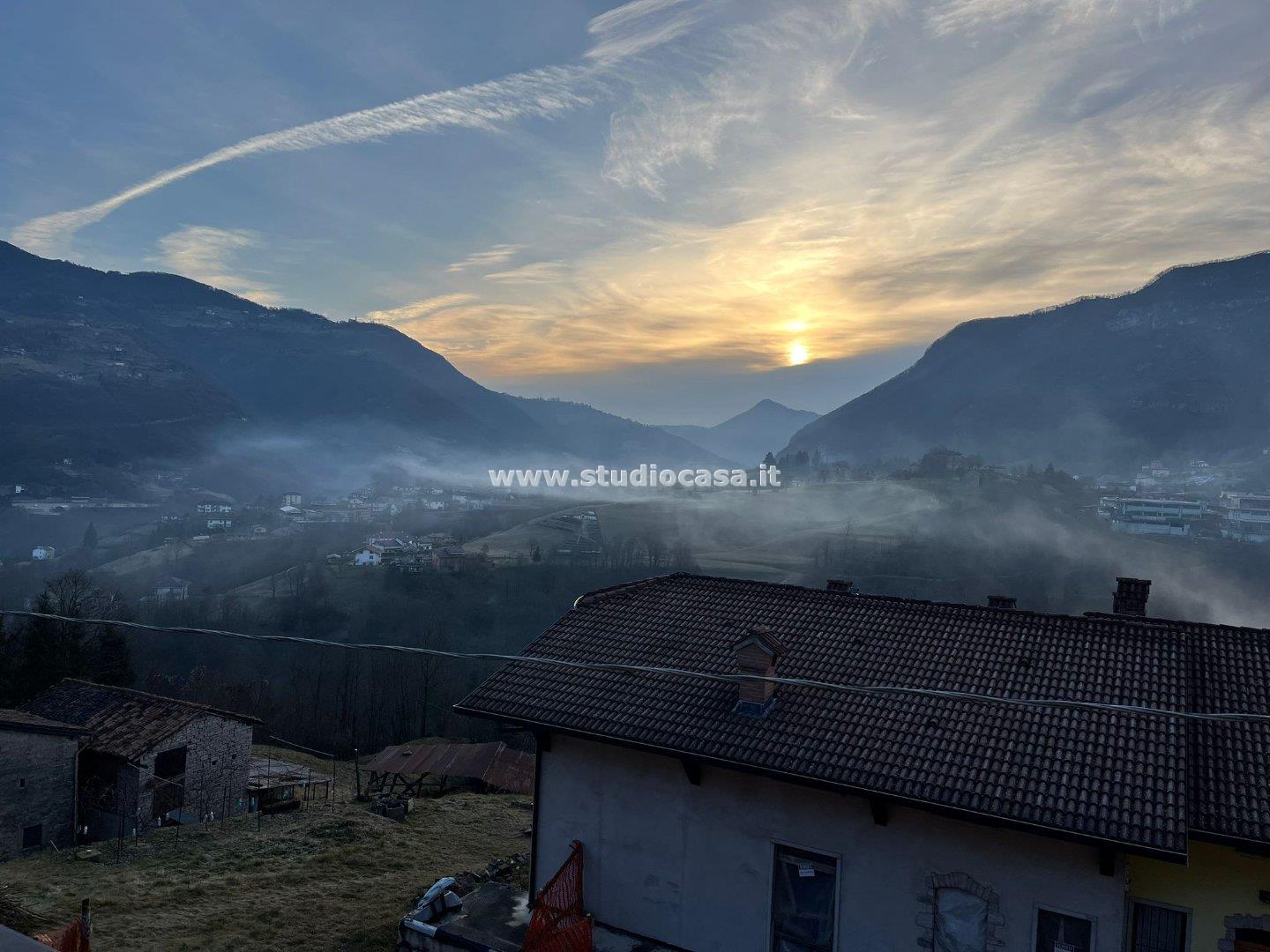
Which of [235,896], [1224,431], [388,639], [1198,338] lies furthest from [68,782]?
[1198,338]

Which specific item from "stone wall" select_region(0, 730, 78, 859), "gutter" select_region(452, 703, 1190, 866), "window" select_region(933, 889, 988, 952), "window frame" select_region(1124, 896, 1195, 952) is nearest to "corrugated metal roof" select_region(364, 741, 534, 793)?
"stone wall" select_region(0, 730, 78, 859)

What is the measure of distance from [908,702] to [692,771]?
11.1ft

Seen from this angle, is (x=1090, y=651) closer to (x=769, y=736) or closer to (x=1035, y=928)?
(x=1035, y=928)

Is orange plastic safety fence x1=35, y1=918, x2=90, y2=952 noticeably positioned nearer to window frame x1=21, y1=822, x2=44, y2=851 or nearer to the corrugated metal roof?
window frame x1=21, y1=822, x2=44, y2=851

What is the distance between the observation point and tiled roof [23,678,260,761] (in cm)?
2703

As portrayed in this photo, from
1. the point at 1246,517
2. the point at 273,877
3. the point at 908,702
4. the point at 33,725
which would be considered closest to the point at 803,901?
the point at 908,702

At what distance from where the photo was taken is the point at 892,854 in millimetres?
10195

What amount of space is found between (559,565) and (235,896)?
8680cm

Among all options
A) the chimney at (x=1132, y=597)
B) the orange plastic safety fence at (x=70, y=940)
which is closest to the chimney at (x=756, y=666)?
the chimney at (x=1132, y=597)

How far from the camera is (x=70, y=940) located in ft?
37.1

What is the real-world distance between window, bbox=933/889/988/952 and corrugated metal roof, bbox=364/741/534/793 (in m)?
24.3

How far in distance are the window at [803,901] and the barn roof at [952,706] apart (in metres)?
1.58

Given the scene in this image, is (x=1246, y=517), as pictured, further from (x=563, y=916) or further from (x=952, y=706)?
(x=563, y=916)

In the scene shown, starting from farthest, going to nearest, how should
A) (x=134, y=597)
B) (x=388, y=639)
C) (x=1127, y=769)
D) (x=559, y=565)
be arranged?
1. (x=559, y=565)
2. (x=134, y=597)
3. (x=388, y=639)
4. (x=1127, y=769)
